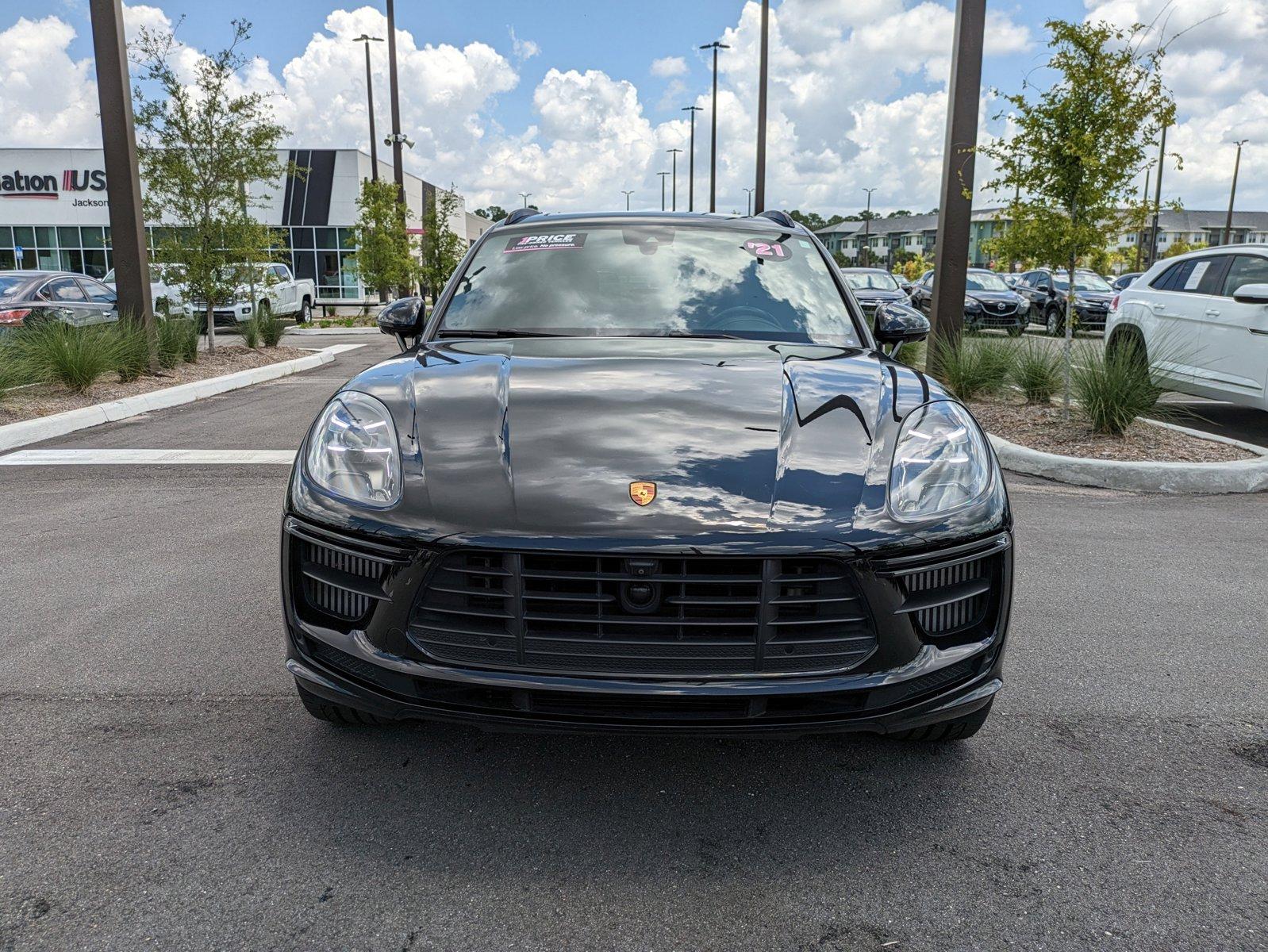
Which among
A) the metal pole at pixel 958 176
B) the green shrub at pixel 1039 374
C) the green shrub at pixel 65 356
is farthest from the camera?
the green shrub at pixel 65 356

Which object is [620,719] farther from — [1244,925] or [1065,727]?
[1065,727]

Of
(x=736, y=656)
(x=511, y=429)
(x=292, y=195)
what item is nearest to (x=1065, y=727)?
(x=736, y=656)

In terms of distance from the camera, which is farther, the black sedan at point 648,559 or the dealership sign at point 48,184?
the dealership sign at point 48,184

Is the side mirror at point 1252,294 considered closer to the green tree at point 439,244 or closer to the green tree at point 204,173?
the green tree at point 204,173

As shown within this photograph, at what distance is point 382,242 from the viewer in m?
26.2

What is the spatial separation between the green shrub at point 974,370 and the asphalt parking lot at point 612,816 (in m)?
5.92

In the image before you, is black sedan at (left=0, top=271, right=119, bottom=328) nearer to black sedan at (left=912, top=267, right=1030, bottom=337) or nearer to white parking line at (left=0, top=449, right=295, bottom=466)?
white parking line at (left=0, top=449, right=295, bottom=466)

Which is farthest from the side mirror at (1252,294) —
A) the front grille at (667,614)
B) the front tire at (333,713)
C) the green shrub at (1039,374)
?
the front tire at (333,713)

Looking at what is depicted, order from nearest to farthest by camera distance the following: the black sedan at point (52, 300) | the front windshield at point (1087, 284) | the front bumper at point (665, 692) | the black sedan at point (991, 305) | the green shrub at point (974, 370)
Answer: the front bumper at point (665, 692), the green shrub at point (974, 370), the black sedan at point (52, 300), the black sedan at point (991, 305), the front windshield at point (1087, 284)

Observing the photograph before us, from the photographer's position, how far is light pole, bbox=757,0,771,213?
27.0m

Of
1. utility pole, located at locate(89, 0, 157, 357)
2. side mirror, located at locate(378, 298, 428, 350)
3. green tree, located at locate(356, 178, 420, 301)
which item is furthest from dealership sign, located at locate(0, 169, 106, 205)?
side mirror, located at locate(378, 298, 428, 350)

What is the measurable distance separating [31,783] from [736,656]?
1919 mm

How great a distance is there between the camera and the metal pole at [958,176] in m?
9.47

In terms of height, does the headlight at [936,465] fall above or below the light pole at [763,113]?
below
